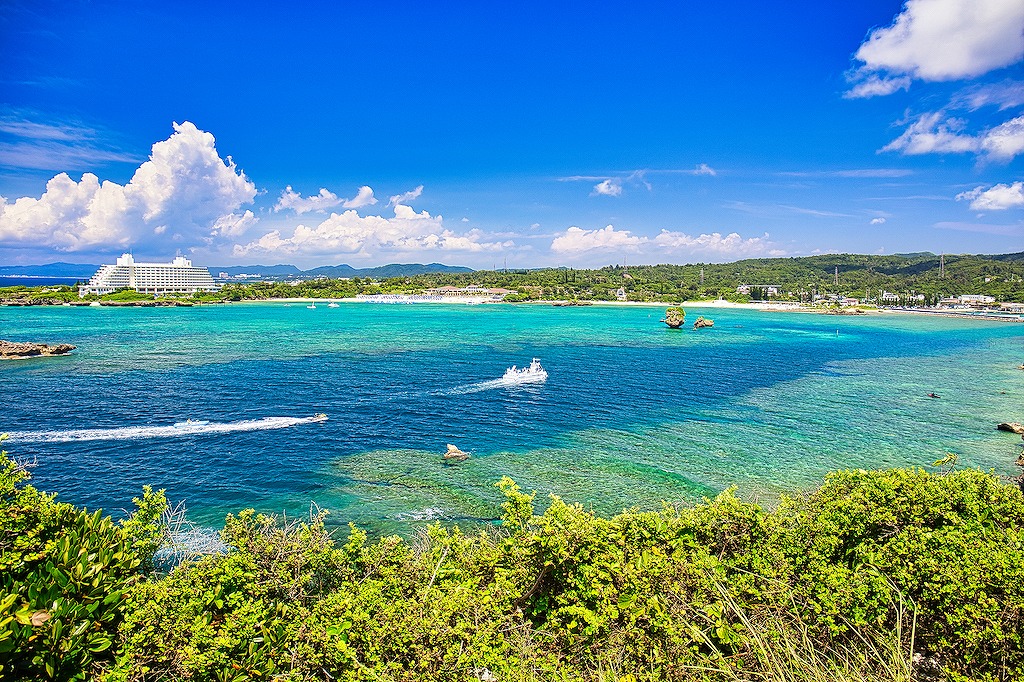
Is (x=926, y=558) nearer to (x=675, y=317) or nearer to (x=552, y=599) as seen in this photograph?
(x=552, y=599)

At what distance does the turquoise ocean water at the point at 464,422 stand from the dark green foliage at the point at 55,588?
44.0ft

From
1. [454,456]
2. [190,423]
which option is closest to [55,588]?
[454,456]

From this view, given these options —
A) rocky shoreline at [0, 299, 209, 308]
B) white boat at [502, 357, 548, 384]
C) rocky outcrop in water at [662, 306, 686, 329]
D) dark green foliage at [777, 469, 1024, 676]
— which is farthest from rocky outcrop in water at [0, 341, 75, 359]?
rocky shoreline at [0, 299, 209, 308]

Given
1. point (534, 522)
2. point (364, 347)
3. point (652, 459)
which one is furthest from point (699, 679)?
point (364, 347)

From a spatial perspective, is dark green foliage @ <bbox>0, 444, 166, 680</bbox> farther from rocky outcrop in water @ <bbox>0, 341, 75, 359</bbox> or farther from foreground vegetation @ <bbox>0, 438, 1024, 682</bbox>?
rocky outcrop in water @ <bbox>0, 341, 75, 359</bbox>

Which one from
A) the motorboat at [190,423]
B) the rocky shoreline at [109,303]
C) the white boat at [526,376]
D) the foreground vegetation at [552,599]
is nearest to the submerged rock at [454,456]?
the foreground vegetation at [552,599]

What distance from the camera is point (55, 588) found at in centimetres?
637

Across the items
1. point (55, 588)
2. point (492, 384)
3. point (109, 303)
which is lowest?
point (492, 384)

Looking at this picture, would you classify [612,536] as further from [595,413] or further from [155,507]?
[595,413]

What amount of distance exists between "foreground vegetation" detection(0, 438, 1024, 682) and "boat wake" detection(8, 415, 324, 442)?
→ 78.1 ft

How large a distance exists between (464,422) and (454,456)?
778 cm

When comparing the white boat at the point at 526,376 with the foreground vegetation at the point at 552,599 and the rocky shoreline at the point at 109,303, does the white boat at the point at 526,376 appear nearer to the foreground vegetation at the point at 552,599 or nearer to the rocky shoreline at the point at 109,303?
the foreground vegetation at the point at 552,599

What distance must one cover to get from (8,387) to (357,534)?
5220 cm

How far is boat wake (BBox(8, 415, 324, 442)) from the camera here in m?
31.9
